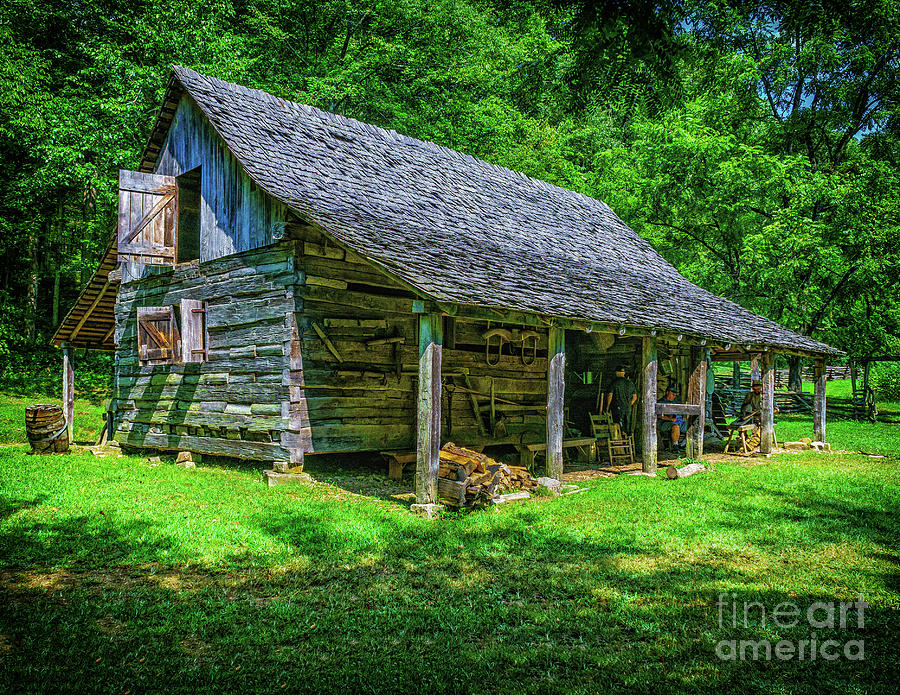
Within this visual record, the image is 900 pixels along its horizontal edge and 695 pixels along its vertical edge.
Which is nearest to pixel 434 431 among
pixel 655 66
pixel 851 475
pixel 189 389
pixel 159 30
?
pixel 655 66

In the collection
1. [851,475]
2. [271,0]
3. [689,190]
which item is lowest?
[851,475]

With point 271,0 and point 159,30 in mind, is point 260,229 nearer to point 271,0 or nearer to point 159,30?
point 159,30

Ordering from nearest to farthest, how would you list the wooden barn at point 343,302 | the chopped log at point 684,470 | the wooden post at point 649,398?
the wooden barn at point 343,302, the chopped log at point 684,470, the wooden post at point 649,398

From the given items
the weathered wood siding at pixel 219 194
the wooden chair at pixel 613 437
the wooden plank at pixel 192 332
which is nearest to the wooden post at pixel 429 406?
the weathered wood siding at pixel 219 194

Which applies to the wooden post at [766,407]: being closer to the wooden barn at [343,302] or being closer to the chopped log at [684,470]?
the wooden barn at [343,302]

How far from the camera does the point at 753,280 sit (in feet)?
91.5

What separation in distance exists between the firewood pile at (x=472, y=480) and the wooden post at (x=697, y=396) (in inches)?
197

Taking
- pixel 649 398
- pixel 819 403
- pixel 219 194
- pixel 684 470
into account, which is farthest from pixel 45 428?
pixel 819 403

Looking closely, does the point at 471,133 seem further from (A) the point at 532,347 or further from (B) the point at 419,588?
(B) the point at 419,588

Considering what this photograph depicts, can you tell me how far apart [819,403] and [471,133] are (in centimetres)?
1757

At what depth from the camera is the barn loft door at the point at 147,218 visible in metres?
12.4

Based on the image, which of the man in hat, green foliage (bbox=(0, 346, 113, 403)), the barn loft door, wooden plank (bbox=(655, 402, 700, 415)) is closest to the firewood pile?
wooden plank (bbox=(655, 402, 700, 415))

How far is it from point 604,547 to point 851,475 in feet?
25.7

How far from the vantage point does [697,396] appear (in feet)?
44.3
